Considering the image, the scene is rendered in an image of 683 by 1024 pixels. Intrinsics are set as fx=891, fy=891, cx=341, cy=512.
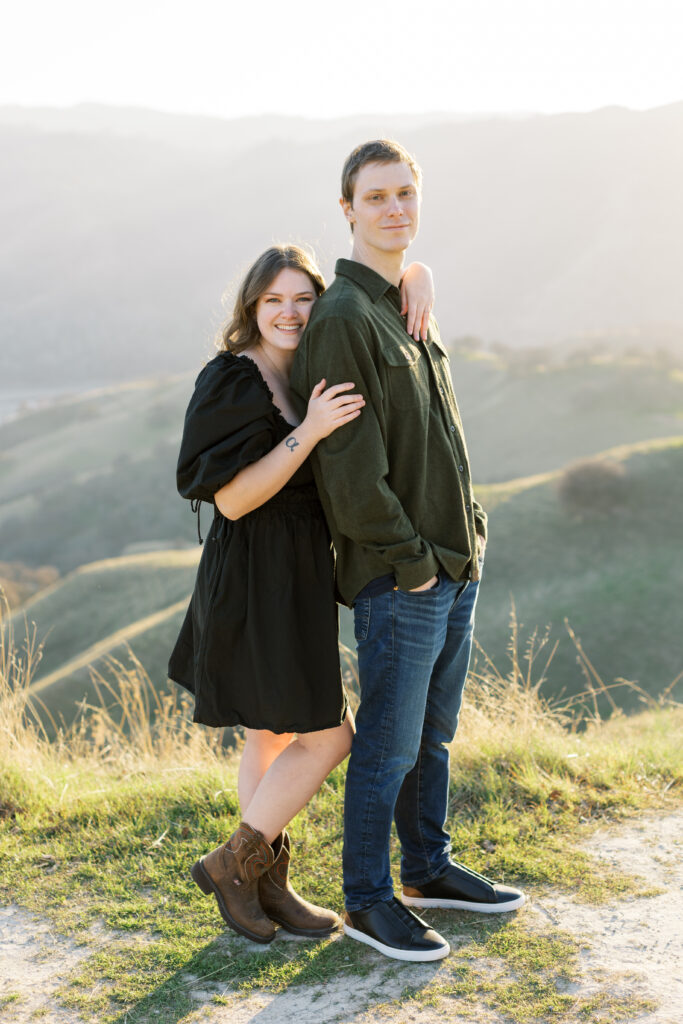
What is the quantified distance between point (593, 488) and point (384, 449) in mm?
27854

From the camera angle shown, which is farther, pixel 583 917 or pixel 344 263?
pixel 583 917

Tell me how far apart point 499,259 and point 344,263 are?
136 meters

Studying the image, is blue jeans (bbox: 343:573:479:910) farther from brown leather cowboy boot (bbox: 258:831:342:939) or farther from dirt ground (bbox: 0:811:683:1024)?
dirt ground (bbox: 0:811:683:1024)

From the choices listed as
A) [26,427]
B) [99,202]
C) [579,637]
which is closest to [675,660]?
[579,637]

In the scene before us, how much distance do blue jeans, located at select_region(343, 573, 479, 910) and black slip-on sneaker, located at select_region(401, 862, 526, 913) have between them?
0.06 m

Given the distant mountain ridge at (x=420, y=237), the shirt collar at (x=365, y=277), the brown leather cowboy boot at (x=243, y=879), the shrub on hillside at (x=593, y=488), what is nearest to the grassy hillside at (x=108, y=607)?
the shrub on hillside at (x=593, y=488)

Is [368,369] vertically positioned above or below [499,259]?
below

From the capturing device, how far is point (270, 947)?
9.76 ft

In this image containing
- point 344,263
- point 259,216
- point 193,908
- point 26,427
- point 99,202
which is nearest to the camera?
point 344,263

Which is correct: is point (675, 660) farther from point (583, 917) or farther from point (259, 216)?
point (259, 216)

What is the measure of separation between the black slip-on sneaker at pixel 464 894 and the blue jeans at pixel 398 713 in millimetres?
64

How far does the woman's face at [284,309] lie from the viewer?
2.86 m

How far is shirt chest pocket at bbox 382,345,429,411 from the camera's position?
2668 millimetres

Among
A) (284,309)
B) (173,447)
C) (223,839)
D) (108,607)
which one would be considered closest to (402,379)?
(284,309)
